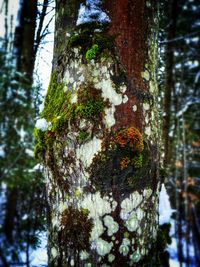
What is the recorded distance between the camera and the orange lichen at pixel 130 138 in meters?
1.36

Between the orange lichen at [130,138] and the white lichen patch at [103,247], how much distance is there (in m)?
0.44

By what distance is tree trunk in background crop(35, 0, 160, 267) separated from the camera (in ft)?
4.39

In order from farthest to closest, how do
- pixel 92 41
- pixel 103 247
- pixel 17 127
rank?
pixel 17 127 → pixel 92 41 → pixel 103 247

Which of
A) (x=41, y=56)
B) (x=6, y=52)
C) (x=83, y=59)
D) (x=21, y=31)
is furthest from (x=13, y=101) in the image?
(x=83, y=59)

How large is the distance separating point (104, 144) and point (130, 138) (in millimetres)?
→ 123

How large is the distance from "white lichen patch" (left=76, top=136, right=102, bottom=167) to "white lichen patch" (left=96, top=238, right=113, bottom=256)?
0.35 m

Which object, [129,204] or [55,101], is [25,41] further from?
[129,204]

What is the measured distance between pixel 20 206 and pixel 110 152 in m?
5.44

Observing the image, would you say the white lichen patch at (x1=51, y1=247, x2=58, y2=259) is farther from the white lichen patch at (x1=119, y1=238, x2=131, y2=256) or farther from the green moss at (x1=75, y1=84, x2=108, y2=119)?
the green moss at (x1=75, y1=84, x2=108, y2=119)

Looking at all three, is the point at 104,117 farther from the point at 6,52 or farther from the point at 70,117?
the point at 6,52

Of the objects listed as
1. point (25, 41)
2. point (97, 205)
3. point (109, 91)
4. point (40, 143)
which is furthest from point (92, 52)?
point (25, 41)

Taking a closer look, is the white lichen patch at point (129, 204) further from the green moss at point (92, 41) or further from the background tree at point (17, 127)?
the background tree at point (17, 127)

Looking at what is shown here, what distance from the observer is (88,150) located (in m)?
1.37

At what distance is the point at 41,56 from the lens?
2674 millimetres
